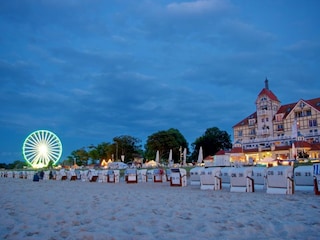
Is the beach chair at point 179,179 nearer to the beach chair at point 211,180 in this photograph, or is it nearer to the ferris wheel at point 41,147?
the beach chair at point 211,180

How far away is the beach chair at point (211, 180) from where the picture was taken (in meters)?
14.4

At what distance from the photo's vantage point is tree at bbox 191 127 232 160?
78.8 meters

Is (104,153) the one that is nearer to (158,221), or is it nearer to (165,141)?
(165,141)

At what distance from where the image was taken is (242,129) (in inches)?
2584

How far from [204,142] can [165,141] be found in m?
10.5

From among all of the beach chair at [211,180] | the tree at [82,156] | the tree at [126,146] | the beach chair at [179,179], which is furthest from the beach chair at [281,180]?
the tree at [82,156]

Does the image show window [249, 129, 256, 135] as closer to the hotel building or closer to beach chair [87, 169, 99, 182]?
the hotel building

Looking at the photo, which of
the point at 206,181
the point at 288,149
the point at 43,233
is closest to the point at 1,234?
the point at 43,233

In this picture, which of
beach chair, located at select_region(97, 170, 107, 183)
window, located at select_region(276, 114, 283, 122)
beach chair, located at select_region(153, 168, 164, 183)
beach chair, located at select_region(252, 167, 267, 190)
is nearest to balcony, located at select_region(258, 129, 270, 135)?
window, located at select_region(276, 114, 283, 122)

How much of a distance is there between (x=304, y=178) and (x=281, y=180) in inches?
88.7

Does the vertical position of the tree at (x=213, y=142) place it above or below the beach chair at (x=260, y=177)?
above

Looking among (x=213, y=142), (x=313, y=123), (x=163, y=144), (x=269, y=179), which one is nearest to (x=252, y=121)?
(x=313, y=123)

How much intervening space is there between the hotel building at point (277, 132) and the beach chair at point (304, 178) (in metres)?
34.7

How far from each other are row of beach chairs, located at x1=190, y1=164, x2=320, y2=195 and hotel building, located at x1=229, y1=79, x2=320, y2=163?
34.1 metres
